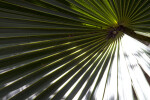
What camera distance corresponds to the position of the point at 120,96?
227 centimetres

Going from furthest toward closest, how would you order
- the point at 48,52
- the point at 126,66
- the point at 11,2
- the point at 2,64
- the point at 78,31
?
the point at 126,66 → the point at 78,31 → the point at 48,52 → the point at 2,64 → the point at 11,2

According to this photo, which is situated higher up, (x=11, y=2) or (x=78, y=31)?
(x=11, y=2)

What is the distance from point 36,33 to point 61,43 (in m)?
0.44

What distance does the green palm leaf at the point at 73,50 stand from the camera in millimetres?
1682

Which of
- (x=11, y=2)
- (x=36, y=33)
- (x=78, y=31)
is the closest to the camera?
(x=11, y=2)

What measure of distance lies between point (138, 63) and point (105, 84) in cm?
71

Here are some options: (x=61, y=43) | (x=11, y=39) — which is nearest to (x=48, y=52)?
(x=61, y=43)

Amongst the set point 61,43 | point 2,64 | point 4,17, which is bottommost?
A: point 2,64

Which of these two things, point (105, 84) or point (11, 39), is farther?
point (105, 84)

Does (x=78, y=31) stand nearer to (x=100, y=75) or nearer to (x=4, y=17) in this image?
(x=100, y=75)

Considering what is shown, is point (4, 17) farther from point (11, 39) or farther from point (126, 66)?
point (126, 66)

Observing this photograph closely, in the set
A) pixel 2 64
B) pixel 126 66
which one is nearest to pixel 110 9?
pixel 126 66

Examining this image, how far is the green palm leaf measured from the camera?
5.52ft

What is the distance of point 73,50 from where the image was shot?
91.0 inches
